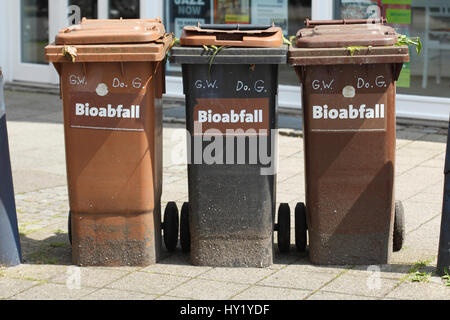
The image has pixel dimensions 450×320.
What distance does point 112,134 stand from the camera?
5.66 meters

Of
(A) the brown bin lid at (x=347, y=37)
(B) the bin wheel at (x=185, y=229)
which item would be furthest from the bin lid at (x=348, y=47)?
(B) the bin wheel at (x=185, y=229)

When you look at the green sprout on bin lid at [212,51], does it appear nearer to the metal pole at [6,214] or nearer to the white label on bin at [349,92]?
the white label on bin at [349,92]

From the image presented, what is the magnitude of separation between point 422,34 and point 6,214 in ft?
21.5

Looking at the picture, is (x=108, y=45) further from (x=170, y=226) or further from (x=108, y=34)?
(x=170, y=226)

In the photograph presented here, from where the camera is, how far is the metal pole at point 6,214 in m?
5.82

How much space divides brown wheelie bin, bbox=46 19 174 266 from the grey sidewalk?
0.24m

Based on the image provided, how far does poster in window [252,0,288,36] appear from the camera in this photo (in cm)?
1157

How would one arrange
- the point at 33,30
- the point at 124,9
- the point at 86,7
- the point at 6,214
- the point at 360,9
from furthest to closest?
the point at 33,30, the point at 86,7, the point at 124,9, the point at 360,9, the point at 6,214

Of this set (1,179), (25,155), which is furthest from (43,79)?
(1,179)

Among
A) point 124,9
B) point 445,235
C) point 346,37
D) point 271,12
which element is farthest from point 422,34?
point 445,235

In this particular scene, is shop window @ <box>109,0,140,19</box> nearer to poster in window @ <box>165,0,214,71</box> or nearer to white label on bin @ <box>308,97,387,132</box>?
poster in window @ <box>165,0,214,71</box>

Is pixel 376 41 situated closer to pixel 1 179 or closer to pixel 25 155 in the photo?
pixel 1 179

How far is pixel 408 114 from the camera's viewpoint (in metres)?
10.6
